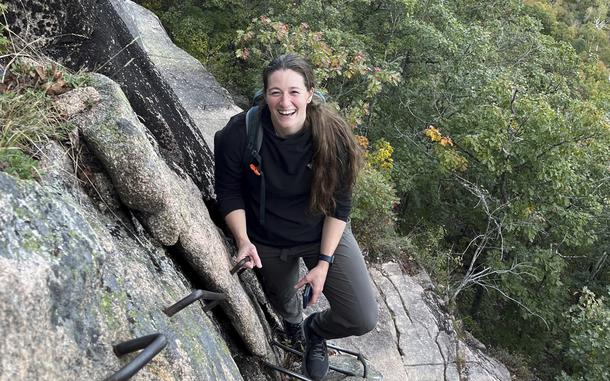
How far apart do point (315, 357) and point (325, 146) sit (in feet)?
5.25

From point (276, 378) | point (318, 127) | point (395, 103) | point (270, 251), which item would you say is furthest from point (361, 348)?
point (395, 103)

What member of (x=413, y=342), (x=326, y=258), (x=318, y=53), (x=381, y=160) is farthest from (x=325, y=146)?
(x=381, y=160)

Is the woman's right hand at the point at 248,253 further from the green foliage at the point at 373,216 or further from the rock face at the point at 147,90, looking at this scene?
the green foliage at the point at 373,216

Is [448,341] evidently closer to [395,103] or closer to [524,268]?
[524,268]

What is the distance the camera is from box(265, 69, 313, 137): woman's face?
292 cm

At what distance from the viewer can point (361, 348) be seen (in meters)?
5.89

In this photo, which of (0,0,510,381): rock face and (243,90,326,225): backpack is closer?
(0,0,510,381): rock face

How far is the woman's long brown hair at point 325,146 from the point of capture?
3004 millimetres

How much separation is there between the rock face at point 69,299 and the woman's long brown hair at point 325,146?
122cm

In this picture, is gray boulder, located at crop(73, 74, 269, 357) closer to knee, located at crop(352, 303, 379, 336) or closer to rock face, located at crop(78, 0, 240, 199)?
rock face, located at crop(78, 0, 240, 199)

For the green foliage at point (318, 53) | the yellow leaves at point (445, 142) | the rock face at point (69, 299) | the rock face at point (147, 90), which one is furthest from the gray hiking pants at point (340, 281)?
the yellow leaves at point (445, 142)

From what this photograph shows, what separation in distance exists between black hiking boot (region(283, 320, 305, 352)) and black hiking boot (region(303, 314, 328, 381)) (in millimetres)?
215

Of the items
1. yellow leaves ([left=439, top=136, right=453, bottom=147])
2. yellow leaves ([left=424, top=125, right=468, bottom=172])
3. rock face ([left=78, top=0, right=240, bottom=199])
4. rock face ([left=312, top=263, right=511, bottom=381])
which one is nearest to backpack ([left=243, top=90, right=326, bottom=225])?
rock face ([left=78, top=0, right=240, bottom=199])

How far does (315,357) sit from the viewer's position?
3.67 meters
